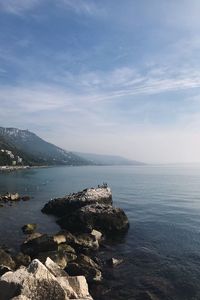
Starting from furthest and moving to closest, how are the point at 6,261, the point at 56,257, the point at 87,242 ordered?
the point at 87,242, the point at 56,257, the point at 6,261

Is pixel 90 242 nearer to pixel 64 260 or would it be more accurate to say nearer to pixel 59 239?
pixel 59 239


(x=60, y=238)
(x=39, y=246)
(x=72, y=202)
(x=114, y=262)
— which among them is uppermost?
(x=72, y=202)

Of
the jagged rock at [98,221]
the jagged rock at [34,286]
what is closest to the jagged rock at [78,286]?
the jagged rock at [34,286]

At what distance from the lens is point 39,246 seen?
33.6m

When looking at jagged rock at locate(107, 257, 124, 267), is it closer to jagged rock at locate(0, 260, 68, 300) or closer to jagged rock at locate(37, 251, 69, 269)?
jagged rock at locate(37, 251, 69, 269)

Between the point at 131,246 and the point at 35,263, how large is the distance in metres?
19.6

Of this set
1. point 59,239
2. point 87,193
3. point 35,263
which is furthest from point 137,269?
point 87,193

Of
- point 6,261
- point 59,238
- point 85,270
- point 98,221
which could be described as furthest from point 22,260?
point 98,221

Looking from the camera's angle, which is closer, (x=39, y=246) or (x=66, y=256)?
(x=66, y=256)

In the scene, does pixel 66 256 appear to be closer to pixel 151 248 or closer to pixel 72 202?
pixel 151 248

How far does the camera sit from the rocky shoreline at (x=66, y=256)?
1952 cm

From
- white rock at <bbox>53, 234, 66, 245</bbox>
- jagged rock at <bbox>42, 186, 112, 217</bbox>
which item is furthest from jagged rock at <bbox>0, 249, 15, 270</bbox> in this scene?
jagged rock at <bbox>42, 186, 112, 217</bbox>

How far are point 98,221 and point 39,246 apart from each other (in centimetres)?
1344

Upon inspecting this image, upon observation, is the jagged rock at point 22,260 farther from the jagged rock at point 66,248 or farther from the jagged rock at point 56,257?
the jagged rock at point 66,248
